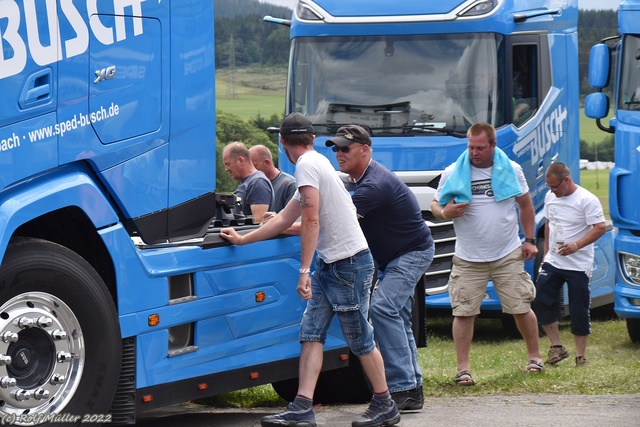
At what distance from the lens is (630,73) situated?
12211mm

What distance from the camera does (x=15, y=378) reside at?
571 cm

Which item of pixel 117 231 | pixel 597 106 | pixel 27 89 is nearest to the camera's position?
pixel 27 89

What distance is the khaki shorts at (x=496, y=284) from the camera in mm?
9781

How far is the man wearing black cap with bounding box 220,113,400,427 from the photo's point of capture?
7.05 m

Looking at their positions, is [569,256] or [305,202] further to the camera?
[569,256]

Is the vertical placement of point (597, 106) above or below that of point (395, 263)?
above

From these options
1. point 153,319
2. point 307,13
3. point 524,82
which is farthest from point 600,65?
point 153,319

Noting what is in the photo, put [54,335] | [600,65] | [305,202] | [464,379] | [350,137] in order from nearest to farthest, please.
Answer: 1. [54,335]
2. [305,202]
3. [350,137]
4. [464,379]
5. [600,65]

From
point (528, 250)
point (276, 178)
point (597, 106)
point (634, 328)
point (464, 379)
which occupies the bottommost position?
point (634, 328)

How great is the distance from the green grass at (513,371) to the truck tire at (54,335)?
9.42 feet

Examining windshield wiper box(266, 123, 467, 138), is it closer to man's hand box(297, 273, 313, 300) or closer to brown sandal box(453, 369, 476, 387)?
brown sandal box(453, 369, 476, 387)

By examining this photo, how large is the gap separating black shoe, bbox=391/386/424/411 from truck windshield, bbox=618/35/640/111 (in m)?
5.01

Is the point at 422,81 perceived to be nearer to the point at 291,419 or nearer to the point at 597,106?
the point at 597,106

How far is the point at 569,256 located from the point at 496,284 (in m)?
1.47
